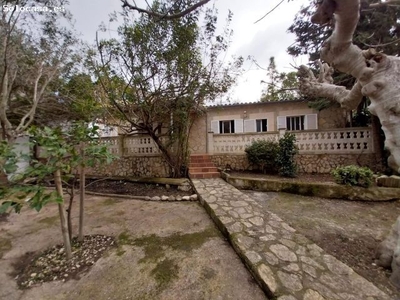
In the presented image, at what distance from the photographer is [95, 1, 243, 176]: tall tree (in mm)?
5005

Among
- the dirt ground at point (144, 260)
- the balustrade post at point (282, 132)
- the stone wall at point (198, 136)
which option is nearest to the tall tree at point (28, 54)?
the dirt ground at point (144, 260)

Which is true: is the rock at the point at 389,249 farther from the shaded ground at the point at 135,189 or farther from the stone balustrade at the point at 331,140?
the stone balustrade at the point at 331,140

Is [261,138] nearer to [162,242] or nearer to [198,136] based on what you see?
[198,136]

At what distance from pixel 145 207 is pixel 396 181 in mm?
6296

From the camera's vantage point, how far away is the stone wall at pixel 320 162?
647cm

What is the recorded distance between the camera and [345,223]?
3379 millimetres

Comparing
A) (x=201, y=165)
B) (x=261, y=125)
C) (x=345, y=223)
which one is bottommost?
(x=345, y=223)

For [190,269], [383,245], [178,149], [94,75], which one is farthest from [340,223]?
[94,75]

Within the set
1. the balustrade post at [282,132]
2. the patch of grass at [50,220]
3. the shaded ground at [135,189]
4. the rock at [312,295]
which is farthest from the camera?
the balustrade post at [282,132]

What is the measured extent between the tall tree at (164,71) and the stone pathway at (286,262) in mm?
4015

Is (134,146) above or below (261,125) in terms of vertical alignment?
below

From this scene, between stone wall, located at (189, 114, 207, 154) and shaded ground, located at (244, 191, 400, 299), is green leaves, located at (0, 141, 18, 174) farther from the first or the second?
stone wall, located at (189, 114, 207, 154)

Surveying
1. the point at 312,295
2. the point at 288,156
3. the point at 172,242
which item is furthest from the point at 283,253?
the point at 288,156

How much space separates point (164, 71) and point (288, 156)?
5110mm
